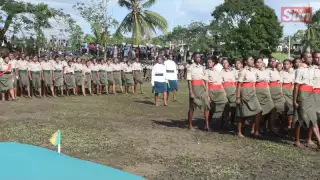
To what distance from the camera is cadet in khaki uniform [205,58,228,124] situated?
30.3 ft

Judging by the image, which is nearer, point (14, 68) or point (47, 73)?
point (14, 68)

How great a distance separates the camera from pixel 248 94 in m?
8.48

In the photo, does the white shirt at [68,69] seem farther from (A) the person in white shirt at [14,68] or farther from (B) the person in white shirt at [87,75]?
(A) the person in white shirt at [14,68]

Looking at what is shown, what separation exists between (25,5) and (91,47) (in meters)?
6.83

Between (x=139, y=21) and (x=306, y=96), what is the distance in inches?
746

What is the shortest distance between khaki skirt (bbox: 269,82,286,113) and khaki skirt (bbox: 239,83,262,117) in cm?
59

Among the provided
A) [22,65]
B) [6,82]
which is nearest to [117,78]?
[22,65]

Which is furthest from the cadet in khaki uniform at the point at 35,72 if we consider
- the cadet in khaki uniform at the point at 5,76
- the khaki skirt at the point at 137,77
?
the khaki skirt at the point at 137,77

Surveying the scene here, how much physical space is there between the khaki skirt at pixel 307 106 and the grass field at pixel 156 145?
0.60 metres

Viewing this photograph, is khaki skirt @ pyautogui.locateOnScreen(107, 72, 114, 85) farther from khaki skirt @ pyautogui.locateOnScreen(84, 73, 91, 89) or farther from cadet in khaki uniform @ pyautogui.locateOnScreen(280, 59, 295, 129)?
cadet in khaki uniform @ pyautogui.locateOnScreen(280, 59, 295, 129)

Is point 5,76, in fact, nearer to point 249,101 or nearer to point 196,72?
point 196,72

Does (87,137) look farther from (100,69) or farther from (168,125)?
(100,69)

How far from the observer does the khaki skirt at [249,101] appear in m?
8.48

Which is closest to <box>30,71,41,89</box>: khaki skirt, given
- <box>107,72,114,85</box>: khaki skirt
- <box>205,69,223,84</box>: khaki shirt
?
<box>107,72,114,85</box>: khaki skirt
